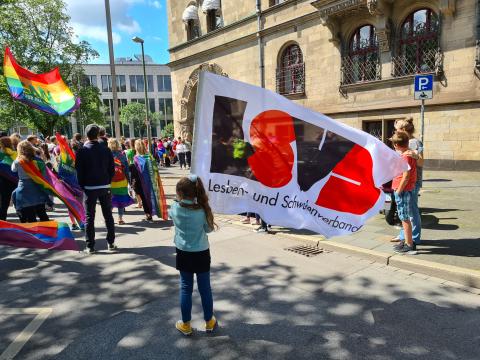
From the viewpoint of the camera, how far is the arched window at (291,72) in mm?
18062

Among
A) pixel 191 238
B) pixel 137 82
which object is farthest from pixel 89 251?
pixel 137 82

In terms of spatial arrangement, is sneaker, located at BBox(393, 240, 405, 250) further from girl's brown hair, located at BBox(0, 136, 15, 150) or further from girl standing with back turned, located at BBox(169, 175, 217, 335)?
girl's brown hair, located at BBox(0, 136, 15, 150)

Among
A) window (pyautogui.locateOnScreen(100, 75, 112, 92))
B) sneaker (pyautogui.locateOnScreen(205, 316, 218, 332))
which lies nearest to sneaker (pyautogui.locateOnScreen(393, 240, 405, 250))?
sneaker (pyautogui.locateOnScreen(205, 316, 218, 332))

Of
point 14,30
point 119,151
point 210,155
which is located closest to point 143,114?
point 14,30

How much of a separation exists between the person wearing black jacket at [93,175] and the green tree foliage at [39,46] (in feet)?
80.2

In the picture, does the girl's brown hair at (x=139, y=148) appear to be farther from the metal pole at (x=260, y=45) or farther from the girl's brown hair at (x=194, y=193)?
the metal pole at (x=260, y=45)

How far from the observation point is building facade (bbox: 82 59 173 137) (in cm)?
7412

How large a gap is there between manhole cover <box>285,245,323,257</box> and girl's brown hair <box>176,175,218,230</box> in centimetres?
274

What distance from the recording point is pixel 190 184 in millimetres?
3215

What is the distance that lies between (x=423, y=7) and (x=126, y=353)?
15093mm

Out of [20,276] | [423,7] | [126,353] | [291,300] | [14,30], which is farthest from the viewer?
[14,30]

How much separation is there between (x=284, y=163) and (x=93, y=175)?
3381 millimetres

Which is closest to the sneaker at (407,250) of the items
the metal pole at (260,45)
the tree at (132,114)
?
the metal pole at (260,45)

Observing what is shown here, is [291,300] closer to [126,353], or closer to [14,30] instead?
[126,353]
